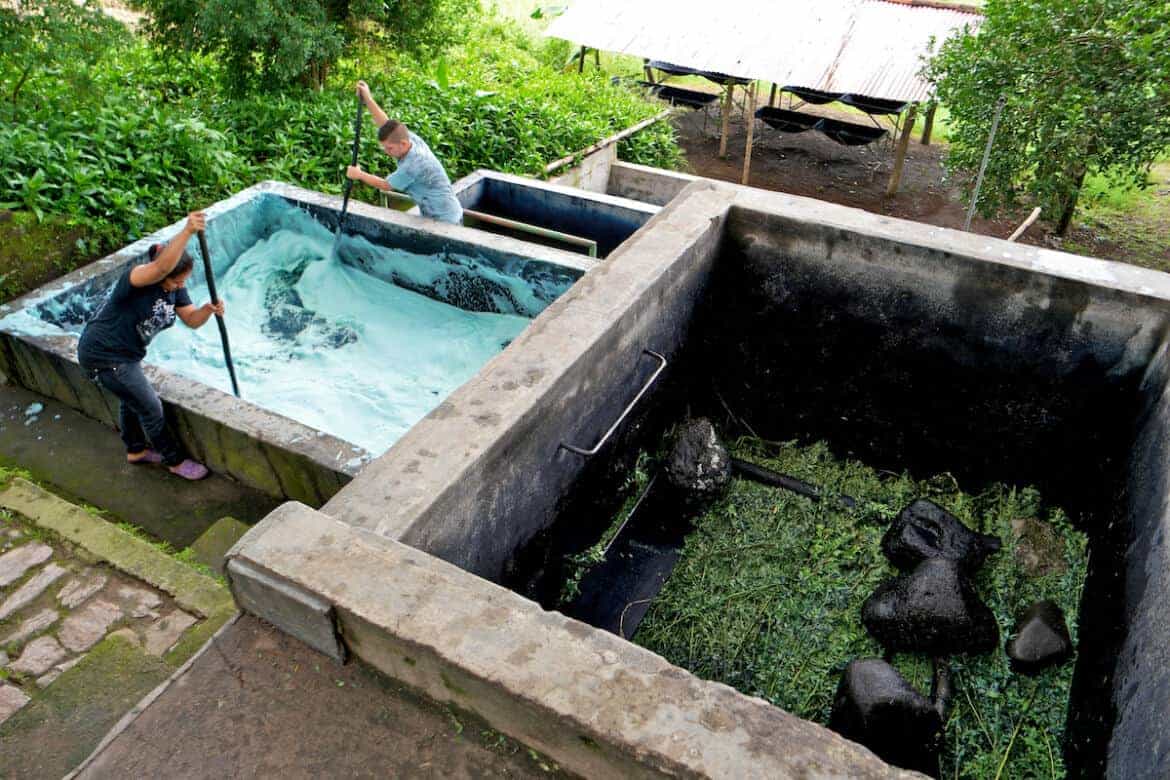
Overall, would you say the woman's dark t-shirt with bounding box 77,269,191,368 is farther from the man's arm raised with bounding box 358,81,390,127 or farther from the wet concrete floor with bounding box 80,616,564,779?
the man's arm raised with bounding box 358,81,390,127

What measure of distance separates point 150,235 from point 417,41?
4.71 m

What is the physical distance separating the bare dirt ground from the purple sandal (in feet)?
29.2

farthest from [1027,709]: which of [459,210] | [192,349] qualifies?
[192,349]

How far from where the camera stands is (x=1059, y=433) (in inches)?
170

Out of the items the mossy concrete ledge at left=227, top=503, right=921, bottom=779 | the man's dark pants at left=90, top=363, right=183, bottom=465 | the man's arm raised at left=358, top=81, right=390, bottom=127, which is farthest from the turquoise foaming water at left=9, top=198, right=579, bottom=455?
the mossy concrete ledge at left=227, top=503, right=921, bottom=779

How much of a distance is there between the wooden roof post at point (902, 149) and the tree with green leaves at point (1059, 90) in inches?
84.8

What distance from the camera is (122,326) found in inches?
162

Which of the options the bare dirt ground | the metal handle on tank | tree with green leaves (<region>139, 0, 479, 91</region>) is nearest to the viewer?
the metal handle on tank

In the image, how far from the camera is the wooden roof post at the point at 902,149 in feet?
34.8

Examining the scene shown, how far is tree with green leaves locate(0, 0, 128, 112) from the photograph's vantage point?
6094 millimetres

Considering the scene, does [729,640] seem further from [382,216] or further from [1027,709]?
[382,216]

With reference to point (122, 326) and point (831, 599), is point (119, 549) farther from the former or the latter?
point (831, 599)

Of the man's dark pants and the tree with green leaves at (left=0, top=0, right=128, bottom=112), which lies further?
the tree with green leaves at (left=0, top=0, right=128, bottom=112)

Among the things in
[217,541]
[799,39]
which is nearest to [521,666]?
[217,541]
